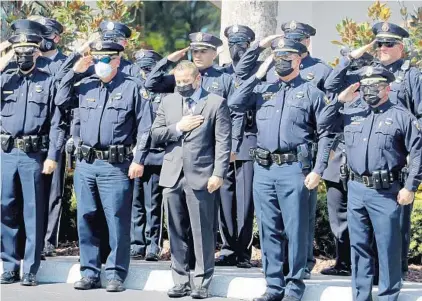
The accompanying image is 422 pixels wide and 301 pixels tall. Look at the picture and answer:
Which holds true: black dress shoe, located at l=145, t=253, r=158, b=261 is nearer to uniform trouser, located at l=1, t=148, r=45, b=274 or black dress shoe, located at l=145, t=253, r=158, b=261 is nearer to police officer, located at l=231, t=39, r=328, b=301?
uniform trouser, located at l=1, t=148, r=45, b=274

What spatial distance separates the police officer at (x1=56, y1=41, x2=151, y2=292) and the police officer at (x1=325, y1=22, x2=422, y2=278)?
5.50 feet

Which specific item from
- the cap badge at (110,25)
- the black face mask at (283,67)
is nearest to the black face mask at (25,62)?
the cap badge at (110,25)

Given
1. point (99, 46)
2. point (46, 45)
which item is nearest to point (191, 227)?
point (99, 46)

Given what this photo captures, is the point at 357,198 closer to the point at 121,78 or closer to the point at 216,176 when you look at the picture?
the point at 216,176

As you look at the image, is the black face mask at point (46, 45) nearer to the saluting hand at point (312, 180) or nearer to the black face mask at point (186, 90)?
the black face mask at point (186, 90)

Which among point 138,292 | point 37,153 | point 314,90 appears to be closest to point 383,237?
point 314,90

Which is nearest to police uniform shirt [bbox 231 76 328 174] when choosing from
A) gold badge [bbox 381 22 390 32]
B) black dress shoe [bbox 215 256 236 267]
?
gold badge [bbox 381 22 390 32]

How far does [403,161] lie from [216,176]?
1.58 m

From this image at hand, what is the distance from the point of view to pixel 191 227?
1048 centimetres

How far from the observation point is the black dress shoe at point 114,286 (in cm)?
1062

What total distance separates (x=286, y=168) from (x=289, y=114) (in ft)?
1.45

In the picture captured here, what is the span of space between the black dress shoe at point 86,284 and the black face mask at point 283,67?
245cm

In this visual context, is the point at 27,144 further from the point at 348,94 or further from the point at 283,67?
the point at 348,94

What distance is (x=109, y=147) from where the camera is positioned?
34.9 ft
